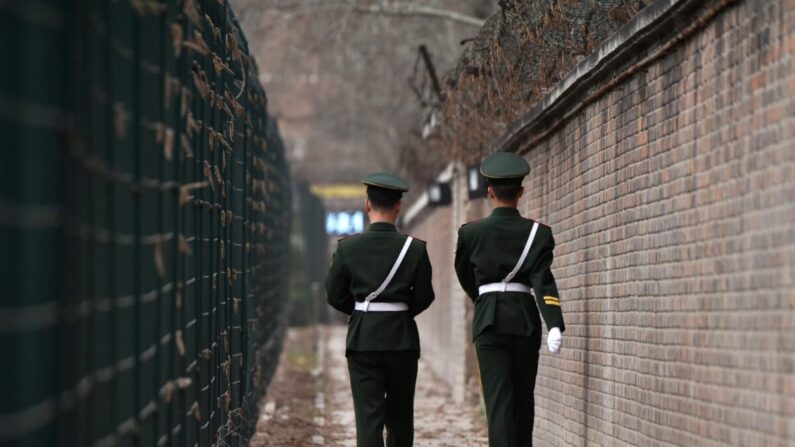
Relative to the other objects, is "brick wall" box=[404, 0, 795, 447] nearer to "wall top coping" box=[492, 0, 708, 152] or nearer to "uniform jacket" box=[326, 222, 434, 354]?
"wall top coping" box=[492, 0, 708, 152]

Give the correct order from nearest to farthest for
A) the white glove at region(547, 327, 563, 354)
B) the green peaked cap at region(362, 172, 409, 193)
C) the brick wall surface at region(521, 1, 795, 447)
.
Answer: the brick wall surface at region(521, 1, 795, 447) → the white glove at region(547, 327, 563, 354) → the green peaked cap at region(362, 172, 409, 193)

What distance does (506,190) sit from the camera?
7.96 m

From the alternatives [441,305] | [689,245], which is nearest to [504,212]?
[689,245]

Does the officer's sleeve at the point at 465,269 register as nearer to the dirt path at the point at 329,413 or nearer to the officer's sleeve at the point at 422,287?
the officer's sleeve at the point at 422,287

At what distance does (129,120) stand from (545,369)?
19.5ft

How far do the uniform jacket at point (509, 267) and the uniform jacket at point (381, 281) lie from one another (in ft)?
0.95

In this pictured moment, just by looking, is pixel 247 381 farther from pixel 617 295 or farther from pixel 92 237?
pixel 92 237

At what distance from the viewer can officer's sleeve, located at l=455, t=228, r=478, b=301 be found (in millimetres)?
7973

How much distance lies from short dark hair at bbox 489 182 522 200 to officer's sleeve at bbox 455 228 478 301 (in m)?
0.30

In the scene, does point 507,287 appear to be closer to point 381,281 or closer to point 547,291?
point 547,291

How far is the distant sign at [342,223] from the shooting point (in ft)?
148

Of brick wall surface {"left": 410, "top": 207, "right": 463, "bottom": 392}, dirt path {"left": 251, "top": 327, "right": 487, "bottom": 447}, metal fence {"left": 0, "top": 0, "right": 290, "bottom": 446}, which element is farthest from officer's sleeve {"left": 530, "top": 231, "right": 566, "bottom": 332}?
brick wall surface {"left": 410, "top": 207, "right": 463, "bottom": 392}

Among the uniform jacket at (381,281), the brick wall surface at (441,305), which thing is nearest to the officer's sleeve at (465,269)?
the uniform jacket at (381,281)

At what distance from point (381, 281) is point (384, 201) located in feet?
1.49
